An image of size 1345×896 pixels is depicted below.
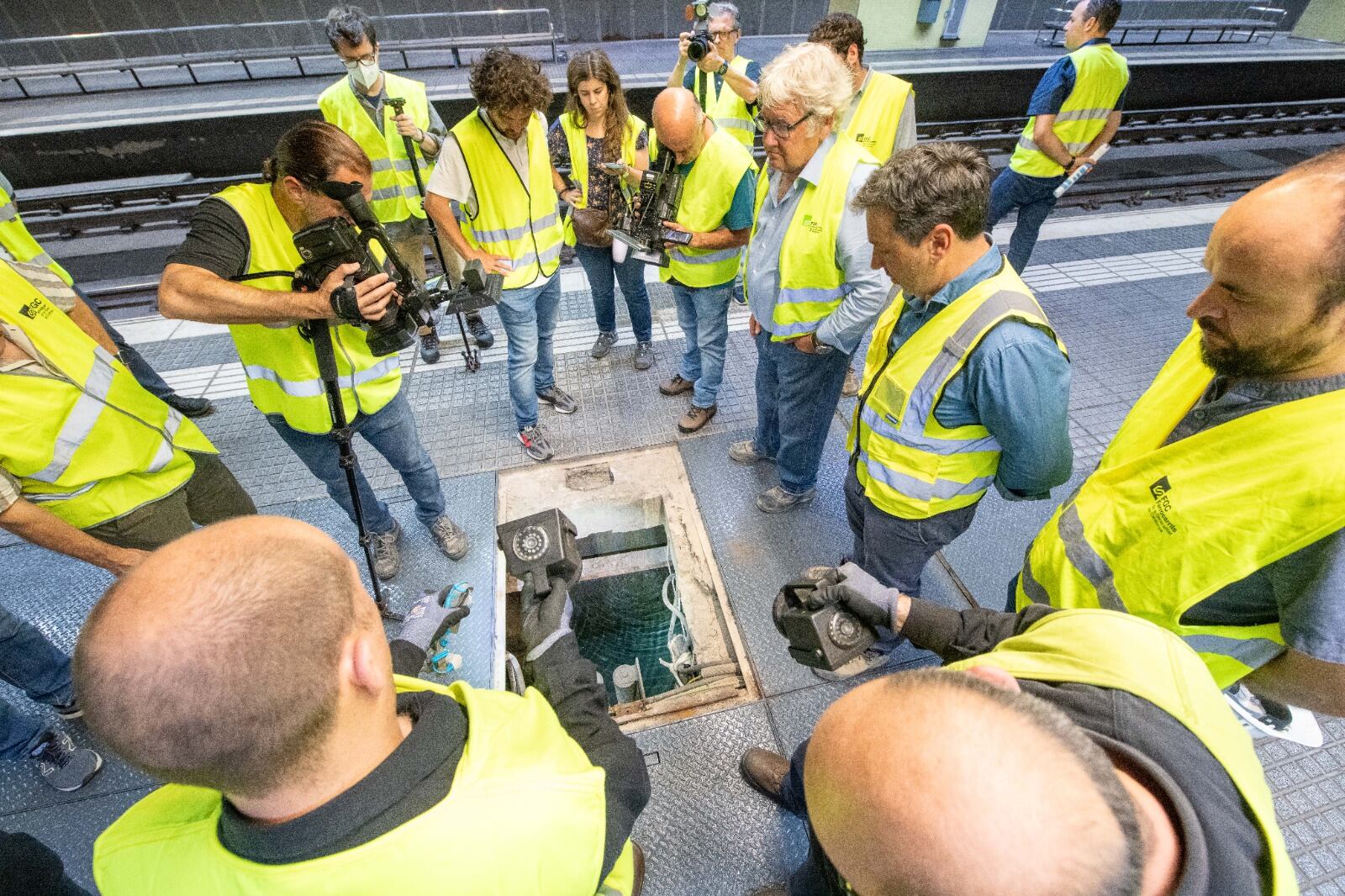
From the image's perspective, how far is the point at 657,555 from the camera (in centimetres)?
335

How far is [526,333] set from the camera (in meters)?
3.02

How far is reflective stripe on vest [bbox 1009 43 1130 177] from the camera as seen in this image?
358 centimetres

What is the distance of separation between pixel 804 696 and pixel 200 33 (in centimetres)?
1411

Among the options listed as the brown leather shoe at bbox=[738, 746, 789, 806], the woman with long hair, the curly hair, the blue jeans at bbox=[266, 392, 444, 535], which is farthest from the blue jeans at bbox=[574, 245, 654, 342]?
the brown leather shoe at bbox=[738, 746, 789, 806]

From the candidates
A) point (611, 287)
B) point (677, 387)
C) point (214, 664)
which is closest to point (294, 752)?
point (214, 664)

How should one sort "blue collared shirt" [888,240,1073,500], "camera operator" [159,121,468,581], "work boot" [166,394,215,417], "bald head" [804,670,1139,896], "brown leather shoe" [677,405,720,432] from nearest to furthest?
"bald head" [804,670,1139,896] < "blue collared shirt" [888,240,1073,500] < "camera operator" [159,121,468,581] < "brown leather shoe" [677,405,720,432] < "work boot" [166,394,215,417]

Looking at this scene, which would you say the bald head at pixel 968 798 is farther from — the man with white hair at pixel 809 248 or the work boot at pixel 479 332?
the work boot at pixel 479 332

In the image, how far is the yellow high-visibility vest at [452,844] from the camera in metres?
0.75

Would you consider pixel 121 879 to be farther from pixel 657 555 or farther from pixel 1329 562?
pixel 657 555

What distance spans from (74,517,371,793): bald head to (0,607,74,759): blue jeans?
1.83m

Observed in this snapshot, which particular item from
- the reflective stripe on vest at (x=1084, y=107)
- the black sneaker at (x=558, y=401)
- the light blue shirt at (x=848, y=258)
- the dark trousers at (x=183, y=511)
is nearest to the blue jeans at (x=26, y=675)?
the dark trousers at (x=183, y=511)

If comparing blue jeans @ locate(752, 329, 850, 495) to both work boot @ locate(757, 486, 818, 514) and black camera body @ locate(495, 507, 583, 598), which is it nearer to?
work boot @ locate(757, 486, 818, 514)

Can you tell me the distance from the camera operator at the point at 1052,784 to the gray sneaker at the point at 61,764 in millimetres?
2798

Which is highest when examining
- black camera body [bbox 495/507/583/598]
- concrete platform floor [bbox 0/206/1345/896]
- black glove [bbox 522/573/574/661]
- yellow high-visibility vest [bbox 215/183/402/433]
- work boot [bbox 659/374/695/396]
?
yellow high-visibility vest [bbox 215/183/402/433]
